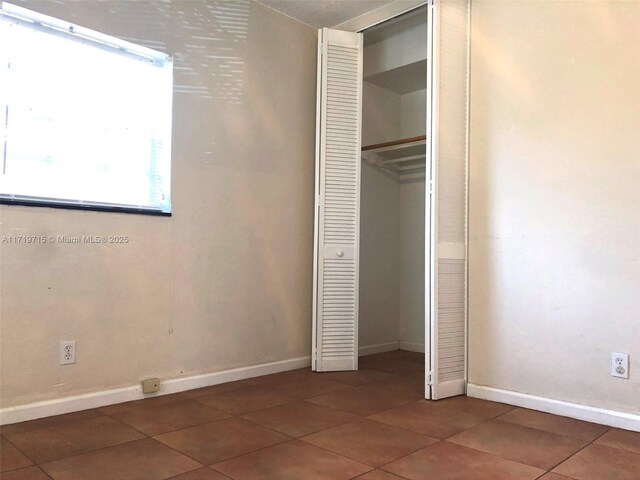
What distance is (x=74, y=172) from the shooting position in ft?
8.84

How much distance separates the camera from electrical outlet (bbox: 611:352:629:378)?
99.2 inches

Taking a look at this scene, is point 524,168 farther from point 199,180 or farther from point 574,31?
point 199,180

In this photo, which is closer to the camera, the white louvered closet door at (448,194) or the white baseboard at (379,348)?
the white louvered closet door at (448,194)

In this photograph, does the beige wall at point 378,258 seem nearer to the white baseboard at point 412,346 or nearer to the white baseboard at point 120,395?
the white baseboard at point 412,346

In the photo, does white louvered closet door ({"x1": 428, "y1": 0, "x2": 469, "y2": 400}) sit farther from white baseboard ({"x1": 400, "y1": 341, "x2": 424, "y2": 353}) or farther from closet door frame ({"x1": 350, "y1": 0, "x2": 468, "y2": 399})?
white baseboard ({"x1": 400, "y1": 341, "x2": 424, "y2": 353})

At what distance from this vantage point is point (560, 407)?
8.99 ft

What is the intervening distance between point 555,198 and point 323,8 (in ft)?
7.10

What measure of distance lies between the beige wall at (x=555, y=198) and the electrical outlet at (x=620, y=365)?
0.03 m

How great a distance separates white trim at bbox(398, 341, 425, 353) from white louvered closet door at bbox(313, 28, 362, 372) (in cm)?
105

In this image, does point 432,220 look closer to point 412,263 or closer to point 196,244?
point 196,244

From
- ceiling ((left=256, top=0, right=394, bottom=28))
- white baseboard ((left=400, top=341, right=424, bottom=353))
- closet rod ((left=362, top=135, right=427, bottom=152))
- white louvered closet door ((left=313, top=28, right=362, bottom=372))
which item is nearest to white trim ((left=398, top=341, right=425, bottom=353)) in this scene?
white baseboard ((left=400, top=341, right=424, bottom=353))

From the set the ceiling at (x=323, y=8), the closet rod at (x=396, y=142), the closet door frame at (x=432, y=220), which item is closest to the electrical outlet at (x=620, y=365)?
the closet door frame at (x=432, y=220)

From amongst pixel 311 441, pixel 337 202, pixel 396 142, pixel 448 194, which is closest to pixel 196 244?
pixel 337 202

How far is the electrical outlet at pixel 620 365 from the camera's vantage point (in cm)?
252
